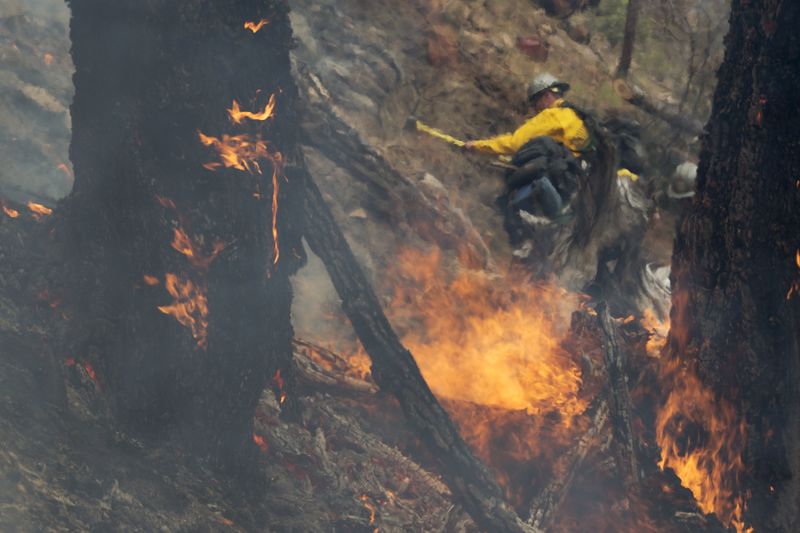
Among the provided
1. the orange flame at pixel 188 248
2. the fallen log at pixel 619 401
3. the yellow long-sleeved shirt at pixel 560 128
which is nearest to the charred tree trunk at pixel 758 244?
the fallen log at pixel 619 401

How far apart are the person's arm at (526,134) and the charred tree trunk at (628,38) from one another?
412 cm

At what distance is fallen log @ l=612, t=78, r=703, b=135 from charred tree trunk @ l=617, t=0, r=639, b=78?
0.24 meters

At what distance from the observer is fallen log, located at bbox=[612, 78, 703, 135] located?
13180 mm

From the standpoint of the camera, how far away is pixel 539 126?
10.2 meters

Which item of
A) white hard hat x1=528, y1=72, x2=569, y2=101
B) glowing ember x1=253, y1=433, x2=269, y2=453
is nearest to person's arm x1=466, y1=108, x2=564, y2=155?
white hard hat x1=528, y1=72, x2=569, y2=101

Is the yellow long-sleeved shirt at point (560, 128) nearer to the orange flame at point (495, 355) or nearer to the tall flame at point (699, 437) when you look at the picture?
the orange flame at point (495, 355)

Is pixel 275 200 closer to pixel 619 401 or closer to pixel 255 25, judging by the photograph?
pixel 255 25

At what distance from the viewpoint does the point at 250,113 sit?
763 centimetres

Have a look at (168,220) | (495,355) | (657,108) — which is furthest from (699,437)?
(657,108)

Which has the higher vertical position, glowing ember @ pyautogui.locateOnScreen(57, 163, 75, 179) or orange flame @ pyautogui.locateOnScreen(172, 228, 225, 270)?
orange flame @ pyautogui.locateOnScreen(172, 228, 225, 270)

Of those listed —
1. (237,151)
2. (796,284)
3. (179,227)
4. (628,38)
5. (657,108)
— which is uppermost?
(628,38)

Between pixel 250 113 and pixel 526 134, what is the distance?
4.48 metres

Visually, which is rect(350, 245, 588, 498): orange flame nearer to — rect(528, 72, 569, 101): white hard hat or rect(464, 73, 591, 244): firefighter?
rect(464, 73, 591, 244): firefighter

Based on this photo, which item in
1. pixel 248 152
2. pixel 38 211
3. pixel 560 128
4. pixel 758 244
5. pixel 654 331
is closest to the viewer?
pixel 758 244
